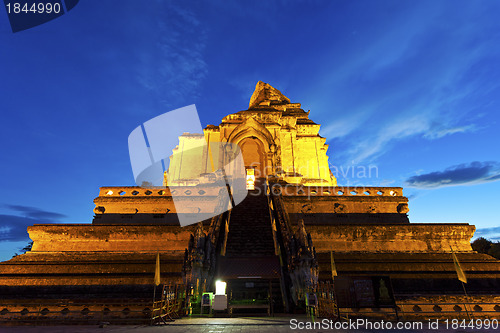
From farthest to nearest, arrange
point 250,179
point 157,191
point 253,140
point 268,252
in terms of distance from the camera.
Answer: point 253,140, point 250,179, point 157,191, point 268,252

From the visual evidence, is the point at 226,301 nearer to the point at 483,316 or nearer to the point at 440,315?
the point at 440,315

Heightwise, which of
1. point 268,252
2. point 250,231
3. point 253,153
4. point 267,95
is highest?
point 267,95

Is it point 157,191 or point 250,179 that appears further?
point 250,179

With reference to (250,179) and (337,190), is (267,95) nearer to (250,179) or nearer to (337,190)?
(250,179)

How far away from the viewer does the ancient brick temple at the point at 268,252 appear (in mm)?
10508

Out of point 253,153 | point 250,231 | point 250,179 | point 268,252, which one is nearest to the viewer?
point 268,252

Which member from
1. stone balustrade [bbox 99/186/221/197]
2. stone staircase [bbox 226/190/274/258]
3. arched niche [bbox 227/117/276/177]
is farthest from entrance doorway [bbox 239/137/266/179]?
stone staircase [bbox 226/190/274/258]

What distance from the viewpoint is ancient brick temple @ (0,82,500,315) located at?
1051cm

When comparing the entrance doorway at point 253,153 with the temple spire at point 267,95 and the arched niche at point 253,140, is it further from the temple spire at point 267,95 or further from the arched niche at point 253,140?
the temple spire at point 267,95

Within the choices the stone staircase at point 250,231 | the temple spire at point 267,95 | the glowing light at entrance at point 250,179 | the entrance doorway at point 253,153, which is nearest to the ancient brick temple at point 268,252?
the stone staircase at point 250,231

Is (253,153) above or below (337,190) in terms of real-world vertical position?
above

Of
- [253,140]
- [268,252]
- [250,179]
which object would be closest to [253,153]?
[253,140]

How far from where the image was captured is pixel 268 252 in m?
12.8

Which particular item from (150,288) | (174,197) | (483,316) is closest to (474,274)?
(483,316)
